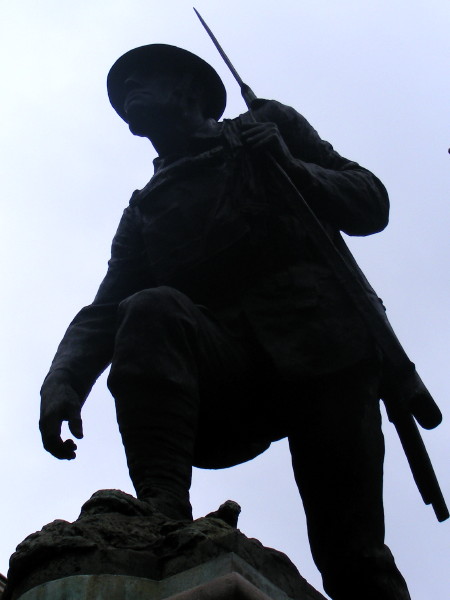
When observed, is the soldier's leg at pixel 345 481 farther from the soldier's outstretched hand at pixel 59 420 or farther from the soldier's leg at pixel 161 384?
the soldier's outstretched hand at pixel 59 420

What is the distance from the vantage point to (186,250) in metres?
4.53

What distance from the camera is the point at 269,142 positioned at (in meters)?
4.58

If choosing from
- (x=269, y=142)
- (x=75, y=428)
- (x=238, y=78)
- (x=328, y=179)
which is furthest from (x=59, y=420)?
(x=238, y=78)

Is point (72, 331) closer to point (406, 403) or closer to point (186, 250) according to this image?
point (186, 250)

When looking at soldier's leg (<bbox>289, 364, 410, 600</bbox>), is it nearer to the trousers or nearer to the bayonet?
the trousers

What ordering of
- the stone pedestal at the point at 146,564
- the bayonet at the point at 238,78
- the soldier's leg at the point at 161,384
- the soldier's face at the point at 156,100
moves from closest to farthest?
the stone pedestal at the point at 146,564
the soldier's leg at the point at 161,384
the soldier's face at the point at 156,100
the bayonet at the point at 238,78

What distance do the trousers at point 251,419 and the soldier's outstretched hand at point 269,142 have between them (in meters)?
0.83

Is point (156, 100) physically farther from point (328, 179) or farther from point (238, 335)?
point (238, 335)

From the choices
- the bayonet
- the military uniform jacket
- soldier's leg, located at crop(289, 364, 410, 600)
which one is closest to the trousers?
soldier's leg, located at crop(289, 364, 410, 600)

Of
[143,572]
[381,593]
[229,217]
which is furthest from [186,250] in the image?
[143,572]

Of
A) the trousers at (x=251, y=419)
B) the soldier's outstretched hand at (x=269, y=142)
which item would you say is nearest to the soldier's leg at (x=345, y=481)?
the trousers at (x=251, y=419)

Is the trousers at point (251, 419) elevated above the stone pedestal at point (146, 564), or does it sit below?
above

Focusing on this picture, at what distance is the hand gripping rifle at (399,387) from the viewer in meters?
4.07

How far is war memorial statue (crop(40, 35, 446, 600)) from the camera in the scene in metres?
3.81
